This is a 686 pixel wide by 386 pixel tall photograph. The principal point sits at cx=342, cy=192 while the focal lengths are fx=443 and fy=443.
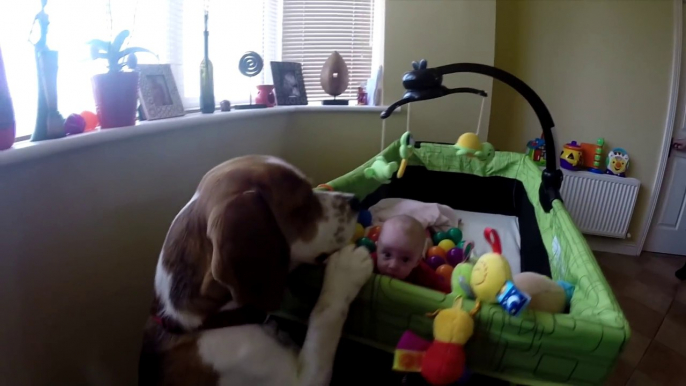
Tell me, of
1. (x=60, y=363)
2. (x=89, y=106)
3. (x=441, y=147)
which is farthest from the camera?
(x=441, y=147)

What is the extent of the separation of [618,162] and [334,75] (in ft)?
6.90

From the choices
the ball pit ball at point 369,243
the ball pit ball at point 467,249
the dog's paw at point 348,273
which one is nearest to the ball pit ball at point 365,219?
the ball pit ball at point 369,243

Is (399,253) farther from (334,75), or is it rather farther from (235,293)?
(334,75)

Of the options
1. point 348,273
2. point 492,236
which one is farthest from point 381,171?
point 348,273

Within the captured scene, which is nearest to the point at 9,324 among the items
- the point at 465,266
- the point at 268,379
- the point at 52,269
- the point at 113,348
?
the point at 52,269

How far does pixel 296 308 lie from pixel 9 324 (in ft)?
2.02

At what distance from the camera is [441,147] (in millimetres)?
2396

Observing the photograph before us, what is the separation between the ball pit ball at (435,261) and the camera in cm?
170

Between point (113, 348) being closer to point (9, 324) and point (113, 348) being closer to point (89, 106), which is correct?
point (9, 324)

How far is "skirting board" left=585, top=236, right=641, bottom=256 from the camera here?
329 cm

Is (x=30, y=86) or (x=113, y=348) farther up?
(x=30, y=86)

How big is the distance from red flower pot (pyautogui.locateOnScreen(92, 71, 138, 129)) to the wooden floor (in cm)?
217

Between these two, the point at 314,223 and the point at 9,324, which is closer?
the point at 9,324

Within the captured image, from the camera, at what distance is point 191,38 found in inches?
77.4
